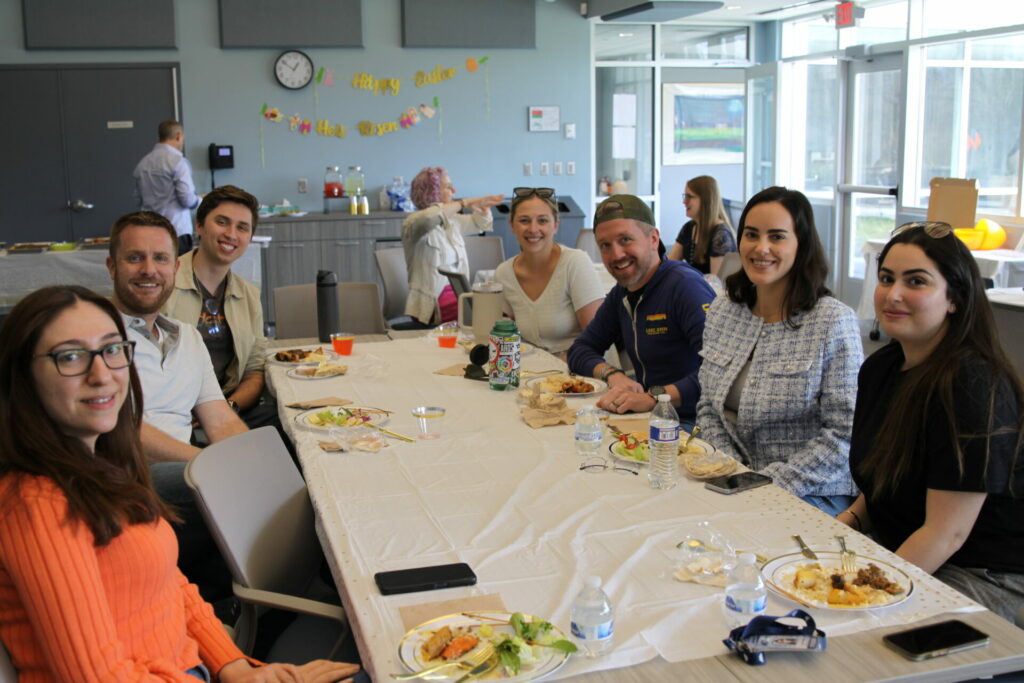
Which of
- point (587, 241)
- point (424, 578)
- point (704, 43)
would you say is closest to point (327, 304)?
point (424, 578)

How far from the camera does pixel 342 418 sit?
2816 mm

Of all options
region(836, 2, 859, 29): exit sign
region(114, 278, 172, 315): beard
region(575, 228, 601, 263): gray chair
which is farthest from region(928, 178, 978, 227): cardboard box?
region(114, 278, 172, 315): beard

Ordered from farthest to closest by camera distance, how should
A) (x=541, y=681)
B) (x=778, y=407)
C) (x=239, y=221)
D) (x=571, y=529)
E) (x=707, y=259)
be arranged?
(x=707, y=259) < (x=239, y=221) < (x=778, y=407) < (x=571, y=529) < (x=541, y=681)

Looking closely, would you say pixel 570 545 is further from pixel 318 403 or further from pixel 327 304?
pixel 327 304

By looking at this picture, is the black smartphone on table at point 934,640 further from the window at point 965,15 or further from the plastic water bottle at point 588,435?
the window at point 965,15

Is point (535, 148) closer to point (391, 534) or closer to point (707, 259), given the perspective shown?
point (707, 259)

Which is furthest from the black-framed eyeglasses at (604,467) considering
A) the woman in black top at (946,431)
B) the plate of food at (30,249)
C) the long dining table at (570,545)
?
the plate of food at (30,249)

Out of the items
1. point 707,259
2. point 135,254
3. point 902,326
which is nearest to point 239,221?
point 135,254

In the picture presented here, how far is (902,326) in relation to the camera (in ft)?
6.90

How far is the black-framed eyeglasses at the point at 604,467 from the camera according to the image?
2361mm

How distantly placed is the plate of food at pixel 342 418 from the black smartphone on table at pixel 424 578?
1051 mm

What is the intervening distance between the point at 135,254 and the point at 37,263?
408 centimetres

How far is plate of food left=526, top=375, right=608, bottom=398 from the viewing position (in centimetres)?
310

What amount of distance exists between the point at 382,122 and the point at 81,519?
8001 mm
